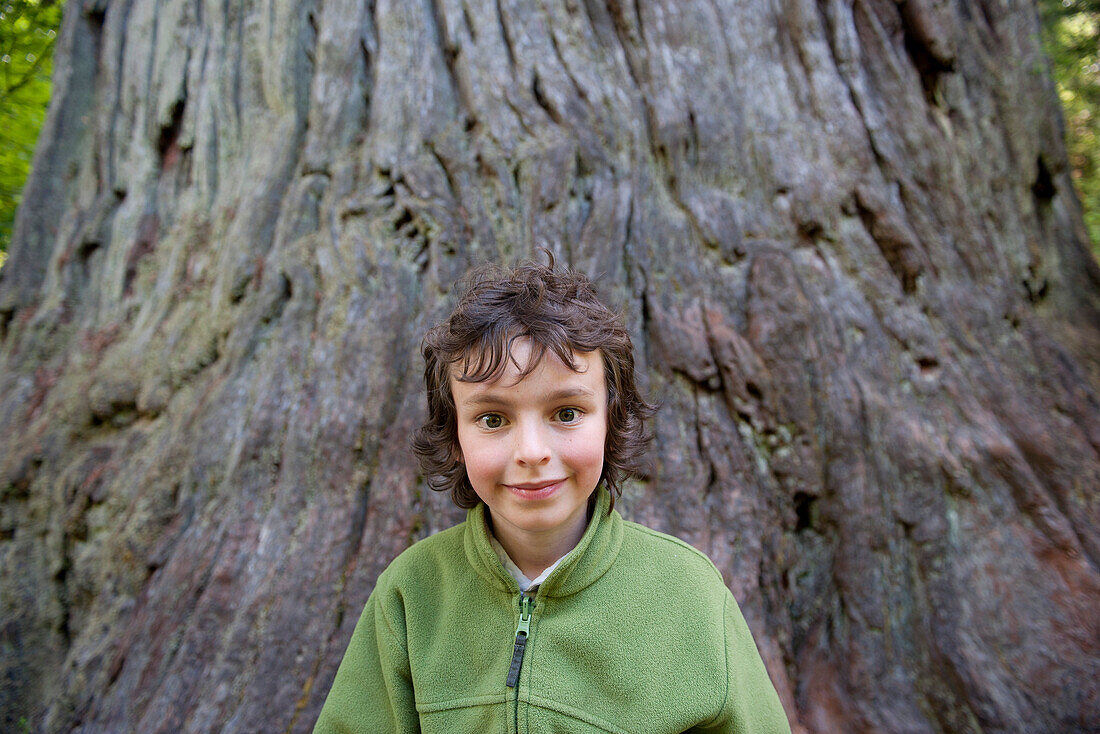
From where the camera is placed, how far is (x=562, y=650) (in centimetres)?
160

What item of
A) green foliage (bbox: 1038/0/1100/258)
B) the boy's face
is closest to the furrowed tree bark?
the boy's face

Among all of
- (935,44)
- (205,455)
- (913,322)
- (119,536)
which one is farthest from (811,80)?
(119,536)

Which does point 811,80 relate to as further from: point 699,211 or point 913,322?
point 913,322

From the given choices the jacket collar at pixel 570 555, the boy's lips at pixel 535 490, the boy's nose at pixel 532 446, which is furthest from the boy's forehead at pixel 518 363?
the jacket collar at pixel 570 555

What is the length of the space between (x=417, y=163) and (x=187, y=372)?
1.44 m

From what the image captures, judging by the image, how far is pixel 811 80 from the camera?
10.6 ft

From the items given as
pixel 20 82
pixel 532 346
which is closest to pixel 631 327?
pixel 532 346

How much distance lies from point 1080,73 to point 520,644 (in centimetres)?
707

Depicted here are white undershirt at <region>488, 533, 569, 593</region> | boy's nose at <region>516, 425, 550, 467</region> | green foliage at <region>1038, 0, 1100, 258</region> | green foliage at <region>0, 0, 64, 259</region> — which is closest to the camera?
boy's nose at <region>516, 425, 550, 467</region>

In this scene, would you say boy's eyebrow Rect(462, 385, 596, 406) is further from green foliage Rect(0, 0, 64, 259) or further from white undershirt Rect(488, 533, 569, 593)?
green foliage Rect(0, 0, 64, 259)

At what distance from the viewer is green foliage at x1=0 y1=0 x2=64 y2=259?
5520mm

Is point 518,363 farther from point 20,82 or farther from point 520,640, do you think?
point 20,82

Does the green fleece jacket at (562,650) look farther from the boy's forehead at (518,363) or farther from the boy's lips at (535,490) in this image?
the boy's forehead at (518,363)

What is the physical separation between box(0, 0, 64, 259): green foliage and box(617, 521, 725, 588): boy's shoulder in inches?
258
